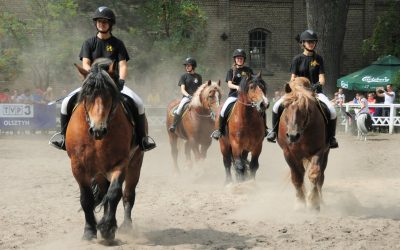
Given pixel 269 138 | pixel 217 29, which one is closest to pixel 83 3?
pixel 217 29

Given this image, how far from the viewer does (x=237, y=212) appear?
10.7m

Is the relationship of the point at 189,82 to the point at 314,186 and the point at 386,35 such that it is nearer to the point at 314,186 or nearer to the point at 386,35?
the point at 314,186

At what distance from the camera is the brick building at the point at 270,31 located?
3878cm

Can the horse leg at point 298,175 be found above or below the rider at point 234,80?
below

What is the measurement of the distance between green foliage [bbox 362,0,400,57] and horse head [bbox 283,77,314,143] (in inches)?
1116

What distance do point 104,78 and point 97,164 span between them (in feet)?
3.38

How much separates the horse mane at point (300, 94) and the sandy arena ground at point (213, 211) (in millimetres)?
1655

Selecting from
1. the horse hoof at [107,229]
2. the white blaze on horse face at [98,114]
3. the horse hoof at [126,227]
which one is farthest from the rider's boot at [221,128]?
the white blaze on horse face at [98,114]

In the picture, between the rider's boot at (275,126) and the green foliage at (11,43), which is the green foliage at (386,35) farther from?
the rider's boot at (275,126)

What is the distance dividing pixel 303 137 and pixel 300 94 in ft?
2.15

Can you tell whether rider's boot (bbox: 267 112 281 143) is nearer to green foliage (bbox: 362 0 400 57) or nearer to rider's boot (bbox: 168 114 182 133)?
rider's boot (bbox: 168 114 182 133)

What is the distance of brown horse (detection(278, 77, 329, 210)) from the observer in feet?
33.7

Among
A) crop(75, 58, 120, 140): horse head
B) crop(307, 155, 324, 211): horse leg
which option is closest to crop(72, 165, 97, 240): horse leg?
crop(75, 58, 120, 140): horse head

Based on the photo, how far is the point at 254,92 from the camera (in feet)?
43.2
